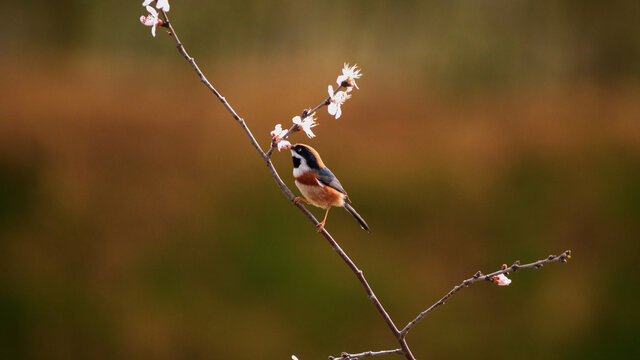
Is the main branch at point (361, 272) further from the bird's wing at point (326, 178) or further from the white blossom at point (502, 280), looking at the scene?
the bird's wing at point (326, 178)

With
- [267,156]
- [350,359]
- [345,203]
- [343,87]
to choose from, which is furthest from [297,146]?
[350,359]

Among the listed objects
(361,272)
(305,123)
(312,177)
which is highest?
(312,177)

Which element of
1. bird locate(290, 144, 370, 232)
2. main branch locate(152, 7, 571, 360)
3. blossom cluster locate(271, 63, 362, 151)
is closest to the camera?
main branch locate(152, 7, 571, 360)

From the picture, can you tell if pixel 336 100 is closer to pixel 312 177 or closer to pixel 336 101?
pixel 336 101

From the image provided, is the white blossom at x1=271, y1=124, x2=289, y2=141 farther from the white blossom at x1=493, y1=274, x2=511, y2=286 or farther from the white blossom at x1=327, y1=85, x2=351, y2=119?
the white blossom at x1=493, y1=274, x2=511, y2=286

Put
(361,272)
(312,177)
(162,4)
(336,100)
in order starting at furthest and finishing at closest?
(312,177), (336,100), (162,4), (361,272)

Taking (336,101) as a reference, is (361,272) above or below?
below

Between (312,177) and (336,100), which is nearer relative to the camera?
(336,100)

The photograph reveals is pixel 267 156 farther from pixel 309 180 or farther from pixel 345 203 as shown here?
pixel 345 203

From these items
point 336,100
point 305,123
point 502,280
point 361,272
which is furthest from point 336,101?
point 502,280

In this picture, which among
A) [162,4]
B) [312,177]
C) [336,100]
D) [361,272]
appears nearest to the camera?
[361,272]

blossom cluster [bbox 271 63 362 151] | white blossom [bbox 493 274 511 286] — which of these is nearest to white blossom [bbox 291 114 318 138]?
blossom cluster [bbox 271 63 362 151]

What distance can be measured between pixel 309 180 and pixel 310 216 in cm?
69

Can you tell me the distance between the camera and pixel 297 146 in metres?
1.98
